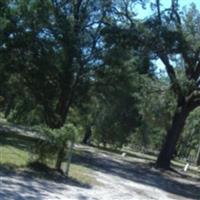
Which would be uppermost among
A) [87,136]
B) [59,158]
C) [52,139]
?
[87,136]

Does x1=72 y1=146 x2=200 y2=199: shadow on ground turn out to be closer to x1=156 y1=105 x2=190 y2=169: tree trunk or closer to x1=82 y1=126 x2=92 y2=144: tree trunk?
x1=156 y1=105 x2=190 y2=169: tree trunk

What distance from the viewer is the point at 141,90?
32.4m

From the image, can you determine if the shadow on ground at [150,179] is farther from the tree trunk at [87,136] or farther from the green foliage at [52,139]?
the tree trunk at [87,136]

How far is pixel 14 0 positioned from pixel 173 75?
544 inches

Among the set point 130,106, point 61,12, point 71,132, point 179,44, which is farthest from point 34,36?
point 130,106

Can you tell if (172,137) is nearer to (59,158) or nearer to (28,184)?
(59,158)

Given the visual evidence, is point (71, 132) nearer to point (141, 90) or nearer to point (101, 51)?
point (101, 51)

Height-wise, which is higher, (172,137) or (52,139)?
(172,137)

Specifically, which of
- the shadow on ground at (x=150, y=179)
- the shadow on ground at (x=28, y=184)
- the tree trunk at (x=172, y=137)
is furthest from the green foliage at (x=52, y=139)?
the tree trunk at (x=172, y=137)

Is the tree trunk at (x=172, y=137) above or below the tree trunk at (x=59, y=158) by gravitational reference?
above

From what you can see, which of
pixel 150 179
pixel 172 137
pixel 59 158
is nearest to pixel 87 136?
pixel 172 137

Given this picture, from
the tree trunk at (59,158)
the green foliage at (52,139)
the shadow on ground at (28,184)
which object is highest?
the green foliage at (52,139)

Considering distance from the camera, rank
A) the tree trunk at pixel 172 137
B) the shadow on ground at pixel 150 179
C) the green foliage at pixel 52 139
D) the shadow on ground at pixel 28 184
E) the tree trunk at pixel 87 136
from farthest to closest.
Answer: the tree trunk at pixel 87 136
the tree trunk at pixel 172 137
the shadow on ground at pixel 150 179
the green foliage at pixel 52 139
the shadow on ground at pixel 28 184

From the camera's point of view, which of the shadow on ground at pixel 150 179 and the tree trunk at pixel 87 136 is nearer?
the shadow on ground at pixel 150 179
